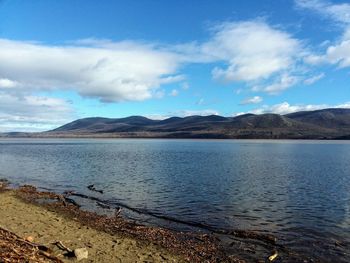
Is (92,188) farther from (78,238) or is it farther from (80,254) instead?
(80,254)

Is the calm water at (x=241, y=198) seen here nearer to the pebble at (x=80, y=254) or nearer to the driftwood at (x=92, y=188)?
the driftwood at (x=92, y=188)

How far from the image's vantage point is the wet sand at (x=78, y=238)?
18562 mm

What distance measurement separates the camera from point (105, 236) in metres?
22.4

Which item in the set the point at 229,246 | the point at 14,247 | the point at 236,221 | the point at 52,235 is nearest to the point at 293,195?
the point at 236,221

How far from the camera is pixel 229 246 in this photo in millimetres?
22609

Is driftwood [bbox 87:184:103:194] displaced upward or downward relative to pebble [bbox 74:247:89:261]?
downward

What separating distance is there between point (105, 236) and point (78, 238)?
1833 mm

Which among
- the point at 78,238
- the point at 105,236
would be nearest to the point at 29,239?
the point at 78,238

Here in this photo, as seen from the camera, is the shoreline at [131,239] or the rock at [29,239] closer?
the rock at [29,239]

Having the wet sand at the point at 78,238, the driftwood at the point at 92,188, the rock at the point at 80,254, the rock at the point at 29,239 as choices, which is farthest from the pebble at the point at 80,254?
the driftwood at the point at 92,188

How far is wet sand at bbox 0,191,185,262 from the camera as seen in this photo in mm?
18562

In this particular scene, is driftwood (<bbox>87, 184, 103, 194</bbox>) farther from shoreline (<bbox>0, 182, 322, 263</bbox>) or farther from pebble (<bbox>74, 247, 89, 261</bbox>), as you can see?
pebble (<bbox>74, 247, 89, 261</bbox>)

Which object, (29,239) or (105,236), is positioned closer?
(29,239)

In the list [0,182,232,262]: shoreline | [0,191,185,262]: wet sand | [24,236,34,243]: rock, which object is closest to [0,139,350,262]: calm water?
[0,182,232,262]: shoreline
